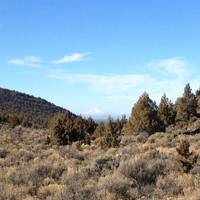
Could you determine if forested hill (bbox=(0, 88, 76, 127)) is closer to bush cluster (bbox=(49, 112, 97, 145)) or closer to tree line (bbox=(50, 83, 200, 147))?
tree line (bbox=(50, 83, 200, 147))

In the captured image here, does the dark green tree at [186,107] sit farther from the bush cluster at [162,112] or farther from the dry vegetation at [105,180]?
the dry vegetation at [105,180]

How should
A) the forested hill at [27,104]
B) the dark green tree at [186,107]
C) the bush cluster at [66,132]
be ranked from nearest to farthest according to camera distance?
the bush cluster at [66,132] < the dark green tree at [186,107] < the forested hill at [27,104]

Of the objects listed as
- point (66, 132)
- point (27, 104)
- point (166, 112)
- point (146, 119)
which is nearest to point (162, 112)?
point (166, 112)

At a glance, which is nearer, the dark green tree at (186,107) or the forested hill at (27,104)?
the dark green tree at (186,107)

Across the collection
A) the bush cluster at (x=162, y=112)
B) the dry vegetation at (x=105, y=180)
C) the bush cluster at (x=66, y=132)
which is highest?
the bush cluster at (x=162, y=112)

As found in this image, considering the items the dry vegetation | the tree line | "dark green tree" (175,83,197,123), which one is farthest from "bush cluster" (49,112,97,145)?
the dry vegetation

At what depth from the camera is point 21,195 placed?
1377 centimetres

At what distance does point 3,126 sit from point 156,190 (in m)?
61.2

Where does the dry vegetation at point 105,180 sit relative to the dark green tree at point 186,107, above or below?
below

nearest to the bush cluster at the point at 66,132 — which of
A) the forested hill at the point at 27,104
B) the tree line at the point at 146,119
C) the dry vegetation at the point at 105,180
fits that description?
the tree line at the point at 146,119

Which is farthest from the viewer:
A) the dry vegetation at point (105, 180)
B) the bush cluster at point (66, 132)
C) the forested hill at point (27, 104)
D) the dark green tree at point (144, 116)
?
the forested hill at point (27, 104)

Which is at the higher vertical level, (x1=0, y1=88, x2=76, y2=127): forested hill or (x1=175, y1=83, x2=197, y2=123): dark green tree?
(x1=0, y1=88, x2=76, y2=127): forested hill

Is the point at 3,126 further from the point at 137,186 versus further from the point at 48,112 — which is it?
the point at 137,186

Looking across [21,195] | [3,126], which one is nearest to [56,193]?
[21,195]
